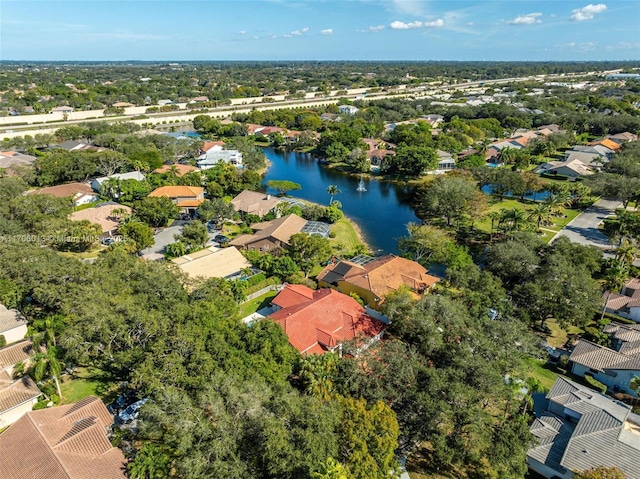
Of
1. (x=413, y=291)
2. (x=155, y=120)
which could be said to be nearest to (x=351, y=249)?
(x=413, y=291)

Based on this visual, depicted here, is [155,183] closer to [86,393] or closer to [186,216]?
[186,216]

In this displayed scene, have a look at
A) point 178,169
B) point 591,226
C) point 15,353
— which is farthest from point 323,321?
point 178,169

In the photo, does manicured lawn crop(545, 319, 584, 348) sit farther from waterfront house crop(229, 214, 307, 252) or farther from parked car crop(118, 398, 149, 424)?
parked car crop(118, 398, 149, 424)

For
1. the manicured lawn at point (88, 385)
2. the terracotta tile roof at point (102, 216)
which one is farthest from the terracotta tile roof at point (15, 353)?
the terracotta tile roof at point (102, 216)

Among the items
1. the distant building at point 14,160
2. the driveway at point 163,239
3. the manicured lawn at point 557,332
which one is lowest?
the manicured lawn at point 557,332

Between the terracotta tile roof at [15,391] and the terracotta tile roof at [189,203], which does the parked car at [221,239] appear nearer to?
the terracotta tile roof at [189,203]

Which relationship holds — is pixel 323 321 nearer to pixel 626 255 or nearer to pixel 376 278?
pixel 376 278

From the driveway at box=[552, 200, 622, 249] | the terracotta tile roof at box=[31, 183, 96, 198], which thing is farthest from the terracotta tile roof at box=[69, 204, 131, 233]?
the driveway at box=[552, 200, 622, 249]
